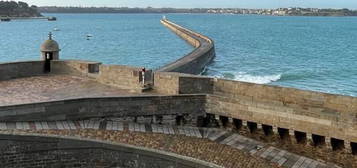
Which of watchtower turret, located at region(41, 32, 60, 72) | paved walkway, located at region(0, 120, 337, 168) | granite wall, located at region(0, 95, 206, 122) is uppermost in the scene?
watchtower turret, located at region(41, 32, 60, 72)

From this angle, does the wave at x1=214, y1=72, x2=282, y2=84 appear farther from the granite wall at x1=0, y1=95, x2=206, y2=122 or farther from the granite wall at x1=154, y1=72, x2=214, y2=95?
the granite wall at x1=0, y1=95, x2=206, y2=122

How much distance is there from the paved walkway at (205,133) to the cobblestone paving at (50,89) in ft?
6.97

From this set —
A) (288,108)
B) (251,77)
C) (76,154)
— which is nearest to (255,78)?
(251,77)

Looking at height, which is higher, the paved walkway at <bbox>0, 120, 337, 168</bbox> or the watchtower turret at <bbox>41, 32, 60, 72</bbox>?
the watchtower turret at <bbox>41, 32, 60, 72</bbox>

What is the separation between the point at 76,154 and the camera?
1484cm

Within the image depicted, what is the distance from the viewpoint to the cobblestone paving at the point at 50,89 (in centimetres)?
1911

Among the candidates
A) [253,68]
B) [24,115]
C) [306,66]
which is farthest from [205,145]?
[306,66]

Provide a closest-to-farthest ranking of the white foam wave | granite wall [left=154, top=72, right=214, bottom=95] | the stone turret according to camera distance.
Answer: granite wall [left=154, top=72, right=214, bottom=95], the stone turret, the white foam wave

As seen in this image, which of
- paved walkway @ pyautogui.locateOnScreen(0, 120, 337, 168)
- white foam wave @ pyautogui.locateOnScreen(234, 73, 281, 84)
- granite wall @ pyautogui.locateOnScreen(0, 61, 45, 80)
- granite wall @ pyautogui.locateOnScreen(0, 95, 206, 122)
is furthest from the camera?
white foam wave @ pyautogui.locateOnScreen(234, 73, 281, 84)

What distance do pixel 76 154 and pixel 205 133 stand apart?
18.8 ft

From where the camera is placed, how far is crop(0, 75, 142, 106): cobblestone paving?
19.1 meters

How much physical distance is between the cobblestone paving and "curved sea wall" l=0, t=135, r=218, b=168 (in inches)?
164

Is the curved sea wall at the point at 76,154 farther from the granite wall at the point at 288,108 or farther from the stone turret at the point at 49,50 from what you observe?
the stone turret at the point at 49,50

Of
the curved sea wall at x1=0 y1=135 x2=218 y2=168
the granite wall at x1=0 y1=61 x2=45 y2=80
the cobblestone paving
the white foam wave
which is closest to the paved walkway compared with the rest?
the curved sea wall at x1=0 y1=135 x2=218 y2=168
